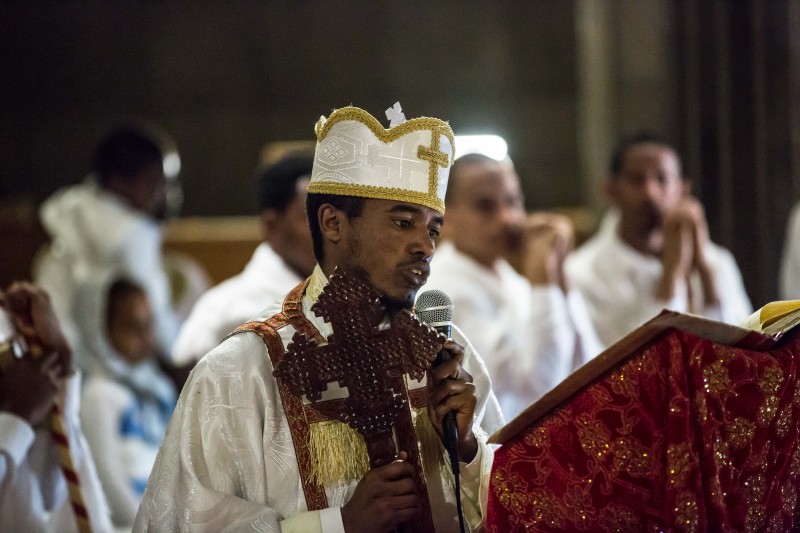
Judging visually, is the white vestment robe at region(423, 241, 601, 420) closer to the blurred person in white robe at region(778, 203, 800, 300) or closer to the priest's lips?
the blurred person in white robe at region(778, 203, 800, 300)

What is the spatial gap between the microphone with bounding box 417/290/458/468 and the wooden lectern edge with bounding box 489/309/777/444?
0.09m

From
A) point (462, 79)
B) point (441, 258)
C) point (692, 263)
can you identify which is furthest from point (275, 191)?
point (462, 79)

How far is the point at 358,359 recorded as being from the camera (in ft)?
8.66

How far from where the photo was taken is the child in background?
5.71 meters

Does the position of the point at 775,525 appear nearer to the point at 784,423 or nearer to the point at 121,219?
the point at 784,423

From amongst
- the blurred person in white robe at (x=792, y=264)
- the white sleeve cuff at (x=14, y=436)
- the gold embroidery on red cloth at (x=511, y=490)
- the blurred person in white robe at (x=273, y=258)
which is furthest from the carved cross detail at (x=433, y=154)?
the blurred person in white robe at (x=792, y=264)

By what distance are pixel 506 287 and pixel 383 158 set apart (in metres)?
2.90

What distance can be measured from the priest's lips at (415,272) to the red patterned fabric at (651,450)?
1.30 ft

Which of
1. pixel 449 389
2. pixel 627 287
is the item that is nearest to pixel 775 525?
pixel 449 389

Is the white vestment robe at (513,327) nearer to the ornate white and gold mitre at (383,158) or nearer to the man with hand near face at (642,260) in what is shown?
the man with hand near face at (642,260)

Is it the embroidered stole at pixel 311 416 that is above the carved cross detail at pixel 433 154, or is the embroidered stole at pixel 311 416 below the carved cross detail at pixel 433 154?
below

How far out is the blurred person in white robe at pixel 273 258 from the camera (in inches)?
193

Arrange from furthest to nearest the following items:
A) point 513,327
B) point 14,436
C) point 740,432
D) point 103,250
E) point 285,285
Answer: point 103,250
point 513,327
point 285,285
point 14,436
point 740,432

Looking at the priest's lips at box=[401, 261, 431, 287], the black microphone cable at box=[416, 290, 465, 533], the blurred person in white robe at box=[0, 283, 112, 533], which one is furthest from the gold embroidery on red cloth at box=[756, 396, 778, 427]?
the blurred person in white robe at box=[0, 283, 112, 533]
